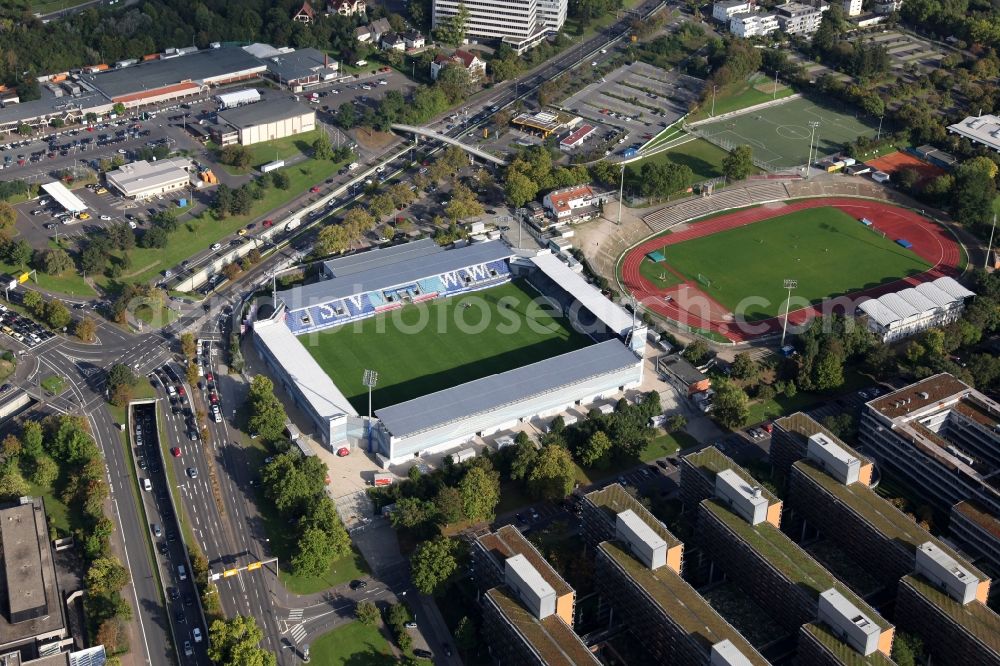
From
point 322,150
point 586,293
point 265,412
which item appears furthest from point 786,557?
point 322,150

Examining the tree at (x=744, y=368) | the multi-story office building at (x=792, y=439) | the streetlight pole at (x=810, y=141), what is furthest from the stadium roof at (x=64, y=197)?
the streetlight pole at (x=810, y=141)

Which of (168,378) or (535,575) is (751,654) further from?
(168,378)

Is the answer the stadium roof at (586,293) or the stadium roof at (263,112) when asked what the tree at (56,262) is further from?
the stadium roof at (586,293)

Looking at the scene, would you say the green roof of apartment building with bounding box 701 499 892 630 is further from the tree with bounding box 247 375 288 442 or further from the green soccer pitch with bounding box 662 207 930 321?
the green soccer pitch with bounding box 662 207 930 321

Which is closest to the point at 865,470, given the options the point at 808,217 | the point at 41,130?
the point at 808,217

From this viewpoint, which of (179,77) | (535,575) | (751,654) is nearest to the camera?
(751,654)

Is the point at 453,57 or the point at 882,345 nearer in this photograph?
the point at 882,345

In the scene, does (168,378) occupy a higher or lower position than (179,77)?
lower
